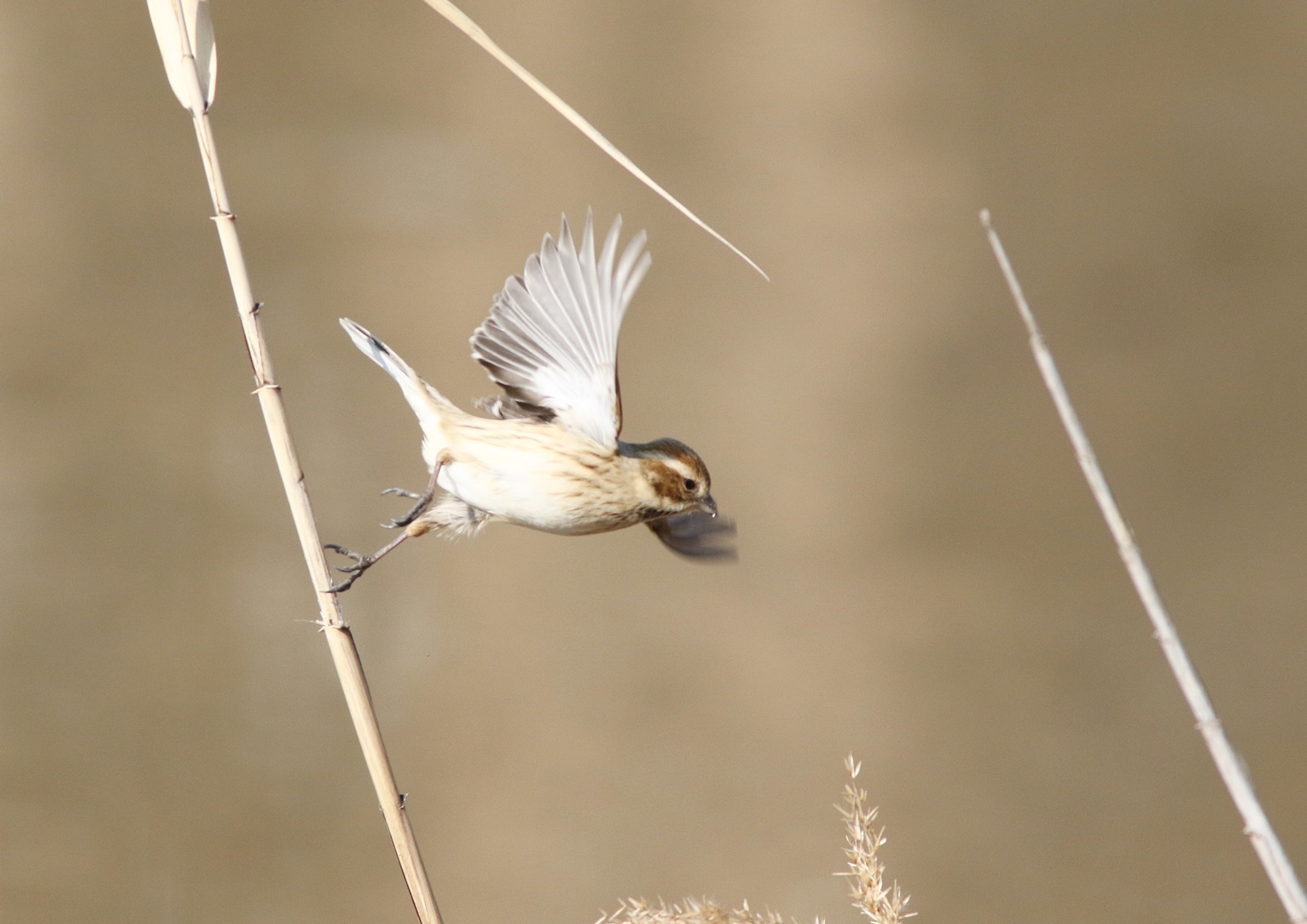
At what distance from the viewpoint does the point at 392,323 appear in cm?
436

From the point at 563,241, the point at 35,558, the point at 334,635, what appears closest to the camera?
the point at 334,635

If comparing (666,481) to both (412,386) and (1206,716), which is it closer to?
(412,386)

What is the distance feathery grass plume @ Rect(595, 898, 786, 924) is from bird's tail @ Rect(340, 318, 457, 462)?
84 cm

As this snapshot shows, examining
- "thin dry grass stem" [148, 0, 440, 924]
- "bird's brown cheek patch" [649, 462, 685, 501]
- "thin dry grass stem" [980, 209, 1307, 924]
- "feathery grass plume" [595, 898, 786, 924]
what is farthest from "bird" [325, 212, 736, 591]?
"thin dry grass stem" [980, 209, 1307, 924]

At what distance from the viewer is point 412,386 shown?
185cm

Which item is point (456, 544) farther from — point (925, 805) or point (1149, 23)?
point (1149, 23)

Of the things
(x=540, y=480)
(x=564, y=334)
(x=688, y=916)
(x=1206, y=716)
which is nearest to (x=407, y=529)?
(x=540, y=480)

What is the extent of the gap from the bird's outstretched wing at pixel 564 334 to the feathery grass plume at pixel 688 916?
2.13ft

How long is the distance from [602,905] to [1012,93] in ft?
11.1

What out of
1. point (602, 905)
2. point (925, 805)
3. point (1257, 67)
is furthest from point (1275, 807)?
point (1257, 67)

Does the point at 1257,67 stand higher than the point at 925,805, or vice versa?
the point at 1257,67

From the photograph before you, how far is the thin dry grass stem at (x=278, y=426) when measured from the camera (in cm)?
122

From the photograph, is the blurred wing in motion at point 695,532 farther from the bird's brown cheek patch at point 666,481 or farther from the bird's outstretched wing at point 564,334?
the bird's outstretched wing at point 564,334

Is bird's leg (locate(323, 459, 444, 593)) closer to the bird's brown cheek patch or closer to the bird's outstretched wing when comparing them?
the bird's outstretched wing
